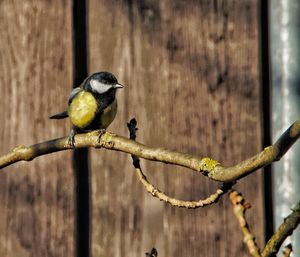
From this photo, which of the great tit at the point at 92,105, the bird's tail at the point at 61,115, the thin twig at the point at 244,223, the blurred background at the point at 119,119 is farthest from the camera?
the blurred background at the point at 119,119

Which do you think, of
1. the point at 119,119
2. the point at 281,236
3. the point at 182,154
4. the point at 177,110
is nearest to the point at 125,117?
the point at 119,119

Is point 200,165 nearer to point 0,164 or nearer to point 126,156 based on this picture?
point 0,164

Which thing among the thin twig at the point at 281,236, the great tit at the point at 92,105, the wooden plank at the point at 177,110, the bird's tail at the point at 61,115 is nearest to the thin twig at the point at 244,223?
the thin twig at the point at 281,236

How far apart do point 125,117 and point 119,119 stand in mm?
16

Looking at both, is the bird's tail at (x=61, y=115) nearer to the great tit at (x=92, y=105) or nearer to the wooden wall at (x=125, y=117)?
the great tit at (x=92, y=105)

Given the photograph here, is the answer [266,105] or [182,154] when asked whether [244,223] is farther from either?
[266,105]

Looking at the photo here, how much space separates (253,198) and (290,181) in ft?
0.43

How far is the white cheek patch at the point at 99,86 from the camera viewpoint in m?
2.06

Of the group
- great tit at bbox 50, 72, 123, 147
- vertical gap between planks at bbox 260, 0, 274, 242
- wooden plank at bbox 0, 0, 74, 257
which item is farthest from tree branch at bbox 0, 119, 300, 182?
vertical gap between planks at bbox 260, 0, 274, 242

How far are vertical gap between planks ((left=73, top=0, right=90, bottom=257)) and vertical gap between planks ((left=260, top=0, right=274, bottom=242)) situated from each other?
458 millimetres

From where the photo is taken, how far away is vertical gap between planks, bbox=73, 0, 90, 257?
7.66ft

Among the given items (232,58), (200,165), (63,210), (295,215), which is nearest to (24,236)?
(63,210)

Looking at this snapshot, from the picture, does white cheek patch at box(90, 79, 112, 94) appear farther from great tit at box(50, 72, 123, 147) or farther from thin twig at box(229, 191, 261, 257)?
thin twig at box(229, 191, 261, 257)

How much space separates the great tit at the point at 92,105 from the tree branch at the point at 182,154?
49 cm
